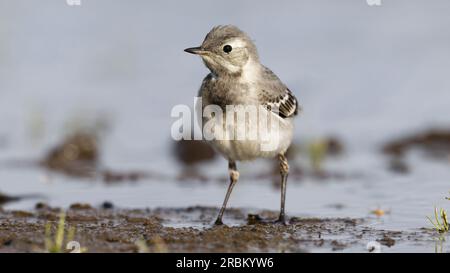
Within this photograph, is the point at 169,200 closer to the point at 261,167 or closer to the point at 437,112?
the point at 261,167

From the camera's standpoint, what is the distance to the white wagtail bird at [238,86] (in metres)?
8.84

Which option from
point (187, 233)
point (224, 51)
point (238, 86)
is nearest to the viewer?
point (187, 233)

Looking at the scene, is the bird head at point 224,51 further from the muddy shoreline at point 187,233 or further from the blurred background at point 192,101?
the blurred background at point 192,101

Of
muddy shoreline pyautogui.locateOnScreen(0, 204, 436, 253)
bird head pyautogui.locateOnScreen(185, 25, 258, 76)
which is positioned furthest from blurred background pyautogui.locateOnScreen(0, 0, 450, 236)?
bird head pyautogui.locateOnScreen(185, 25, 258, 76)

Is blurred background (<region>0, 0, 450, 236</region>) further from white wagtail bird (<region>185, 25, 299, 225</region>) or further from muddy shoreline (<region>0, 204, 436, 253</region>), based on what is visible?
white wagtail bird (<region>185, 25, 299, 225</region>)

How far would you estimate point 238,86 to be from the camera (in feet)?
29.3

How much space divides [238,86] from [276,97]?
0.57 meters

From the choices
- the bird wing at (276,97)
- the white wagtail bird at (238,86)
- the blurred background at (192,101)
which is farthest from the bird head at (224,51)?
the blurred background at (192,101)

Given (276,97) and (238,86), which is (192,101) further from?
(238,86)

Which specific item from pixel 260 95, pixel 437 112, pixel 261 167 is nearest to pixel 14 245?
pixel 260 95

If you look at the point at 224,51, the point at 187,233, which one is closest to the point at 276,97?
the point at 224,51

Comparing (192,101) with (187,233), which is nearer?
(187,233)

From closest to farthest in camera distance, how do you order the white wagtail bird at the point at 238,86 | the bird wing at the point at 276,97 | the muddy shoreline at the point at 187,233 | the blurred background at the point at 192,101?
the muddy shoreline at the point at 187,233 → the white wagtail bird at the point at 238,86 → the bird wing at the point at 276,97 → the blurred background at the point at 192,101
